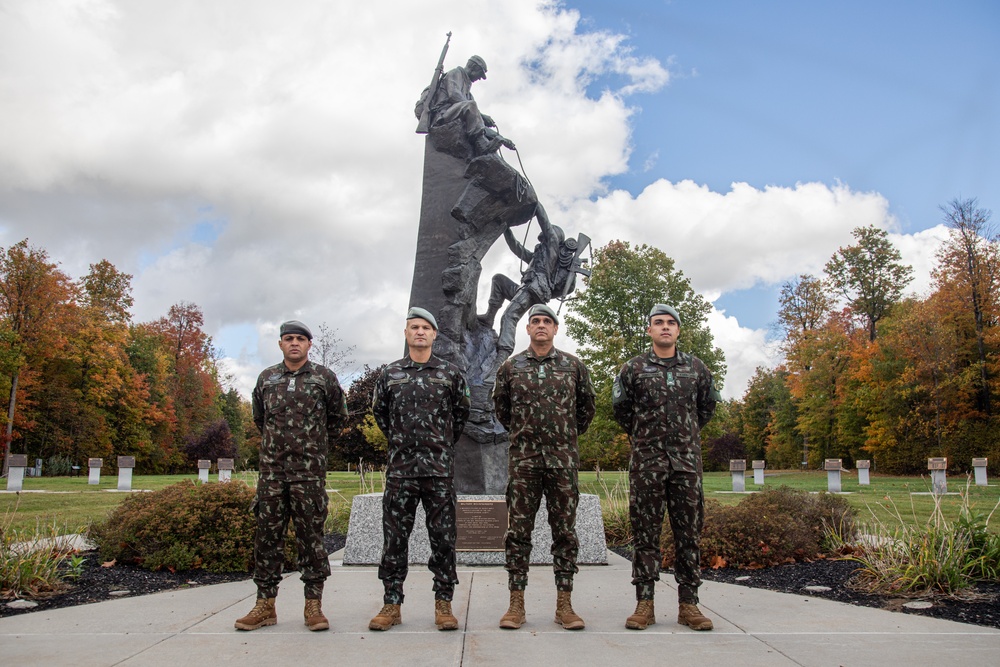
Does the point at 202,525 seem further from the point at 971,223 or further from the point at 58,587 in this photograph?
the point at 971,223

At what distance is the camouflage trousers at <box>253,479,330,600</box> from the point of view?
181 inches

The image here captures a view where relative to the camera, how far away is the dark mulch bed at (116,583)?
548 cm

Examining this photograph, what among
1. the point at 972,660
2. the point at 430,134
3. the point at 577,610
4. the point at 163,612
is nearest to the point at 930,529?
the point at 972,660

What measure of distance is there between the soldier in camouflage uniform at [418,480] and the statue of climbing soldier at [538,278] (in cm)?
441

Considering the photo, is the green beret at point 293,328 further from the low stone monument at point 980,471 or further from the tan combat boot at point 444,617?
the low stone monument at point 980,471

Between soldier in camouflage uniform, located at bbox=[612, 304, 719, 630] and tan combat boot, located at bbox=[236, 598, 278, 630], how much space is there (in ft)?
7.31

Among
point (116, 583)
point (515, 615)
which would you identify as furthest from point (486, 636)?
point (116, 583)

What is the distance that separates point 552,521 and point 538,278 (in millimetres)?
5322

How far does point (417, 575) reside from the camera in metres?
6.65

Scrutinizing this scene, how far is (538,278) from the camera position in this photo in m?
9.69

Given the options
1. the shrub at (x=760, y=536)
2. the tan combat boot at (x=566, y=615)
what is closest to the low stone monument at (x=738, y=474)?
the shrub at (x=760, y=536)

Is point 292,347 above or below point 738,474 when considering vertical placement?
above

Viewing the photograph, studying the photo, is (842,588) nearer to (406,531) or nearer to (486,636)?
(486,636)

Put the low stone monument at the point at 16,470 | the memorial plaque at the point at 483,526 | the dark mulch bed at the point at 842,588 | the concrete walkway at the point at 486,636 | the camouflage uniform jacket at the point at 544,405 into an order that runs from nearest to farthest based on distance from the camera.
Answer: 1. the concrete walkway at the point at 486,636
2. the camouflage uniform jacket at the point at 544,405
3. the dark mulch bed at the point at 842,588
4. the memorial plaque at the point at 483,526
5. the low stone monument at the point at 16,470
